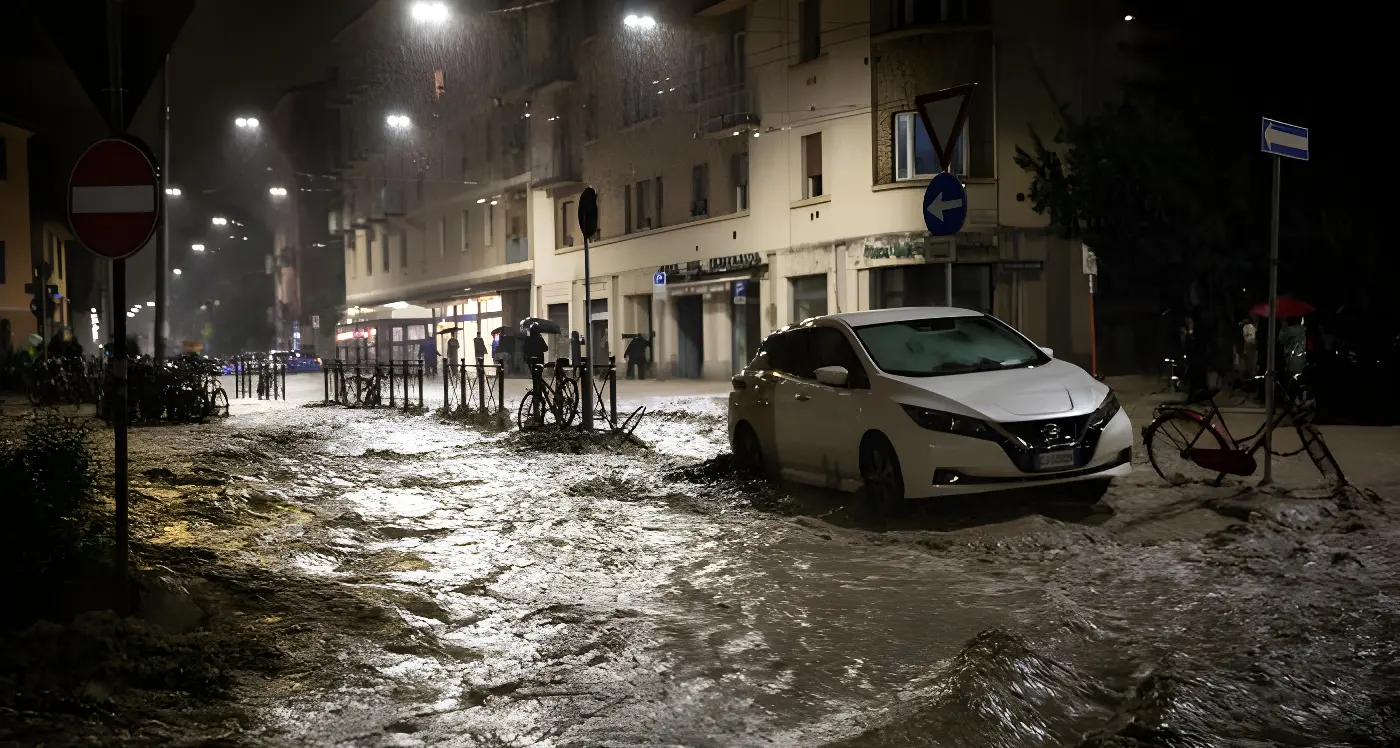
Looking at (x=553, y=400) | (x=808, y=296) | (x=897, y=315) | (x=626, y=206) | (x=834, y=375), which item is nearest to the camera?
(x=834, y=375)

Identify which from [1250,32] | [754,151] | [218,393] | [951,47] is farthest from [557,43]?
[1250,32]

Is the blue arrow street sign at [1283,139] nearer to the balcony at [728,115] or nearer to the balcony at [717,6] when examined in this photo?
the balcony at [728,115]

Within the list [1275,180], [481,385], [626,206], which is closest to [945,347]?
[1275,180]

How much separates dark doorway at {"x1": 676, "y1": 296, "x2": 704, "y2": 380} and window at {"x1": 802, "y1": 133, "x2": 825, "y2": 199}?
7882mm

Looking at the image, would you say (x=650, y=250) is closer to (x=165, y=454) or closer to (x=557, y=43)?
(x=557, y=43)

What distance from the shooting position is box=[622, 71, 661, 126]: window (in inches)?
1642

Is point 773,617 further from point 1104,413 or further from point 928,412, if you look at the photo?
point 1104,413

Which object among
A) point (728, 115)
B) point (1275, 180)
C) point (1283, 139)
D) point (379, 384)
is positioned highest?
point (728, 115)

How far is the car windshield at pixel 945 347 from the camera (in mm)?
10336

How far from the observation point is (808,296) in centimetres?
3462

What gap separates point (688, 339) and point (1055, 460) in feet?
107

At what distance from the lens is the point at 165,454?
→ 15.9 m

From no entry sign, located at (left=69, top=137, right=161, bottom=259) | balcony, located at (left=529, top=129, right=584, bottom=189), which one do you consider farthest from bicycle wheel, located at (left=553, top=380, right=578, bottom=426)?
balcony, located at (left=529, top=129, right=584, bottom=189)

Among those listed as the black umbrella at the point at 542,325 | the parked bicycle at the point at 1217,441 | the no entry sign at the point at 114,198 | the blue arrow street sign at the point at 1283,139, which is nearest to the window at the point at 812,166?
the black umbrella at the point at 542,325
